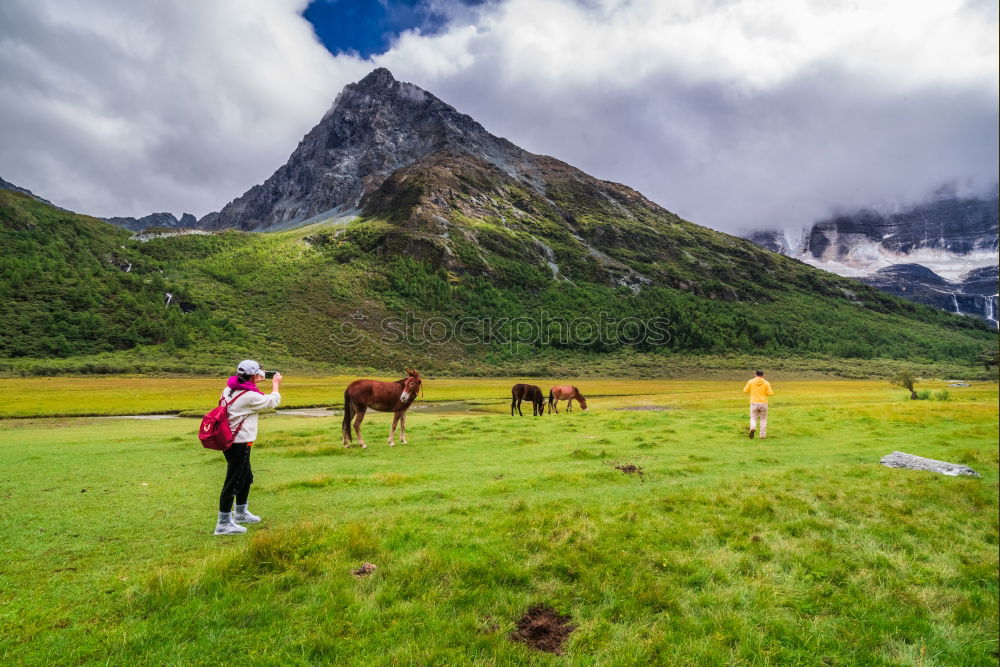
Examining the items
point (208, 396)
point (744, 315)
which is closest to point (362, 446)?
point (208, 396)

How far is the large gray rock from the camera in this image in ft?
43.0

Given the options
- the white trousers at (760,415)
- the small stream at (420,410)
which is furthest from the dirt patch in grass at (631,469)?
the small stream at (420,410)

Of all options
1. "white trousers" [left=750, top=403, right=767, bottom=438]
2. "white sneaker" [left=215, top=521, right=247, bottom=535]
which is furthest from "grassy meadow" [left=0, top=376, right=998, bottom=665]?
"white trousers" [left=750, top=403, right=767, bottom=438]

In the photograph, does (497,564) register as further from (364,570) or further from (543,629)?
(364,570)

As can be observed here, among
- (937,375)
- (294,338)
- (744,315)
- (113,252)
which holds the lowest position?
(937,375)

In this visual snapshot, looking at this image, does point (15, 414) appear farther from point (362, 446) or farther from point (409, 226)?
point (409, 226)

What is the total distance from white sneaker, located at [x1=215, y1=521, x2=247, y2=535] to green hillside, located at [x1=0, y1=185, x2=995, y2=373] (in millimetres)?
94429

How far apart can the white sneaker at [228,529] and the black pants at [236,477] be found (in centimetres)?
25

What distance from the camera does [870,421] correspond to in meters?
25.9

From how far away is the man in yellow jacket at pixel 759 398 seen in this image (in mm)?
20547

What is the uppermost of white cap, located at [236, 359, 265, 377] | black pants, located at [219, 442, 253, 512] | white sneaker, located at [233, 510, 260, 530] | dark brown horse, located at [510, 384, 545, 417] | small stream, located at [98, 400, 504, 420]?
white cap, located at [236, 359, 265, 377]

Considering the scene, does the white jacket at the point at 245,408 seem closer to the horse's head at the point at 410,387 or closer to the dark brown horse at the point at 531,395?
the horse's head at the point at 410,387

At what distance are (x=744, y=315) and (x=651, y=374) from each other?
8341 centimetres

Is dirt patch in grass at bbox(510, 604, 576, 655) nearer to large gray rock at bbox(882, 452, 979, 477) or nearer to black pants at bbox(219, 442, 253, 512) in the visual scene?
black pants at bbox(219, 442, 253, 512)
